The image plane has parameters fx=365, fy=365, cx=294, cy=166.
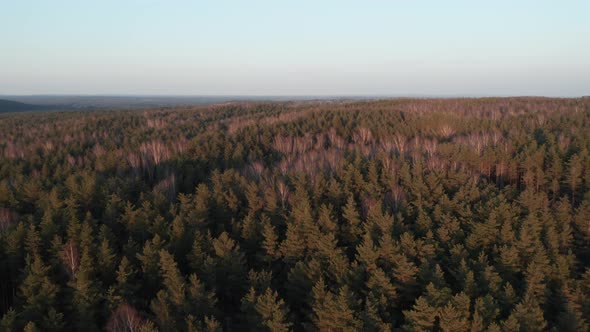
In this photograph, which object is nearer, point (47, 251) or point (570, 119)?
point (47, 251)

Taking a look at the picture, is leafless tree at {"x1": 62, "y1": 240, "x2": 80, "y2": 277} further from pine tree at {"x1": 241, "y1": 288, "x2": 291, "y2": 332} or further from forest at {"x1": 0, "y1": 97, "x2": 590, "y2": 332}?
pine tree at {"x1": 241, "y1": 288, "x2": 291, "y2": 332}

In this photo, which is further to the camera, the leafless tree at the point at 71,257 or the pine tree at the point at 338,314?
the leafless tree at the point at 71,257

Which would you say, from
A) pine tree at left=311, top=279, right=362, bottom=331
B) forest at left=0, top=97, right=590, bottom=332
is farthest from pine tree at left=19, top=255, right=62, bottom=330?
pine tree at left=311, top=279, right=362, bottom=331

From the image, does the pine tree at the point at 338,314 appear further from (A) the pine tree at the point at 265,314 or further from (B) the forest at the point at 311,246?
(A) the pine tree at the point at 265,314

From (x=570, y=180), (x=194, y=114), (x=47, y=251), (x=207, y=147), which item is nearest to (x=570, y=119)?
(x=570, y=180)

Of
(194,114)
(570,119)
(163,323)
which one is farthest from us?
(194,114)

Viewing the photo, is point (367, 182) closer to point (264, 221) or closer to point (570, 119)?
point (264, 221)

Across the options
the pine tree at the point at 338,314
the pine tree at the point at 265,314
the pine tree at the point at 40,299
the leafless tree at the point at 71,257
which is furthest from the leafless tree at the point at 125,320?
the pine tree at the point at 338,314

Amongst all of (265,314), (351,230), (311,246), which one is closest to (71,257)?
(265,314)
